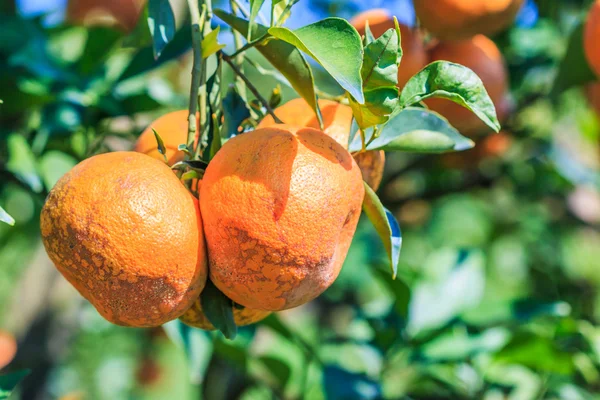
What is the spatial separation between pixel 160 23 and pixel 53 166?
386 mm

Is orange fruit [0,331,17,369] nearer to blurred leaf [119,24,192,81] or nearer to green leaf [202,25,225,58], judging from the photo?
blurred leaf [119,24,192,81]

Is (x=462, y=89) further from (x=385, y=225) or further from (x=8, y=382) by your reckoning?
(x=8, y=382)

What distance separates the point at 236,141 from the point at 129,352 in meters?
2.51

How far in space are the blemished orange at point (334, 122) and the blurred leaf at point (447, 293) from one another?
1.63ft

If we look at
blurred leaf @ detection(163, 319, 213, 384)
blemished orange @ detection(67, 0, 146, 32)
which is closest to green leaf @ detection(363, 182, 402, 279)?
blurred leaf @ detection(163, 319, 213, 384)

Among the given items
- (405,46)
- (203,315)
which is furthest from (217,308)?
(405,46)

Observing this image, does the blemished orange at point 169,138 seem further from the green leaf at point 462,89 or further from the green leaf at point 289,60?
the green leaf at point 462,89

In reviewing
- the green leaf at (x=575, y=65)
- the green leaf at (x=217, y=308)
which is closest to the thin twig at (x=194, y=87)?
the green leaf at (x=217, y=308)

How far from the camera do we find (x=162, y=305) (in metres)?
0.56

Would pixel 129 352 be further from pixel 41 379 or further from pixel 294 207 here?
pixel 294 207

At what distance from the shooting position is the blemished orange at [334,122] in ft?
2.20

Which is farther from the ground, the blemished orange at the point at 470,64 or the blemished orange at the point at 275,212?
the blemished orange at the point at 275,212

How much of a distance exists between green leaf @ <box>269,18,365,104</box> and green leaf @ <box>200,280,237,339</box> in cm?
23

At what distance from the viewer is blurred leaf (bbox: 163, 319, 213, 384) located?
2.92 feet
